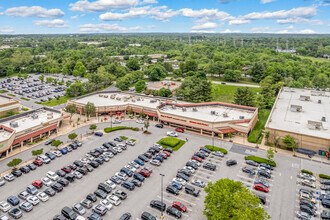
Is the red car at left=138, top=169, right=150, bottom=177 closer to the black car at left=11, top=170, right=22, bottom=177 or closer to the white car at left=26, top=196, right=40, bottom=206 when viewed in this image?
the white car at left=26, top=196, right=40, bottom=206

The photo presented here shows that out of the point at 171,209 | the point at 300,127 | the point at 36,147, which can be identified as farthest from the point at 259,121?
the point at 36,147

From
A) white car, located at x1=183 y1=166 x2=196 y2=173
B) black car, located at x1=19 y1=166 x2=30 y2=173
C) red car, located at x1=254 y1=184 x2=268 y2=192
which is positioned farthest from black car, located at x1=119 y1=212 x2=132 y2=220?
black car, located at x1=19 y1=166 x2=30 y2=173

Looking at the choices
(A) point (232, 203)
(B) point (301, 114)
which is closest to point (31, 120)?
(A) point (232, 203)

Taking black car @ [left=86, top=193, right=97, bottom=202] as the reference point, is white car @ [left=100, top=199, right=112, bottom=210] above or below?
below

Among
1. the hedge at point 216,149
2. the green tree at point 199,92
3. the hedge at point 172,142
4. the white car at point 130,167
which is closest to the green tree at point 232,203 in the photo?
the white car at point 130,167

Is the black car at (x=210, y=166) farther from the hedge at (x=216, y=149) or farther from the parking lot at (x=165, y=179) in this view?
the hedge at (x=216, y=149)

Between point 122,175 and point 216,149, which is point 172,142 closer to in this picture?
point 216,149
